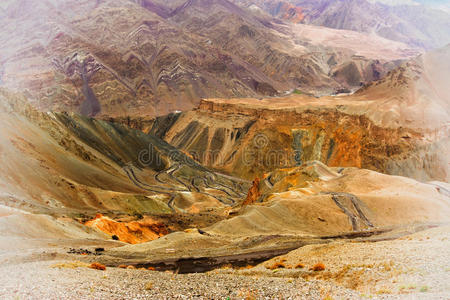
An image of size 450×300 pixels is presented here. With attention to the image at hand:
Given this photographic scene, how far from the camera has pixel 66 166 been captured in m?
55.1

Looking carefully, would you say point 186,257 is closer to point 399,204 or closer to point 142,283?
point 142,283

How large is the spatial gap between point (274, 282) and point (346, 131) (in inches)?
3135

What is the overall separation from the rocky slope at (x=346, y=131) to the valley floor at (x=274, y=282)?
6340 centimetres

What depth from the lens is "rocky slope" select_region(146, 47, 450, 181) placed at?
76125mm

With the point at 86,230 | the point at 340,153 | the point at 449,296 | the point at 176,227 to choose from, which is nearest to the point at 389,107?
the point at 340,153

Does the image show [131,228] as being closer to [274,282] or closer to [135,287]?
[135,287]

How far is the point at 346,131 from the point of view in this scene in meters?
88.2

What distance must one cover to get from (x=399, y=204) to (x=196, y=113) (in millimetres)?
90284

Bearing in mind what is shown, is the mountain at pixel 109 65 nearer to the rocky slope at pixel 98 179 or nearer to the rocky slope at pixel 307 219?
the rocky slope at pixel 98 179

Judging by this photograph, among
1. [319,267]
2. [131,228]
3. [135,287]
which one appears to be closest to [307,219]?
[131,228]

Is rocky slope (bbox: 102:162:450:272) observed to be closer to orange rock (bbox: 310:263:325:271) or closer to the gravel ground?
orange rock (bbox: 310:263:325:271)

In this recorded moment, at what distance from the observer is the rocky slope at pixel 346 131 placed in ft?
250

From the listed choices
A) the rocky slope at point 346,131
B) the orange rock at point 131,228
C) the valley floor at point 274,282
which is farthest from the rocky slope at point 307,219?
→ the rocky slope at point 346,131

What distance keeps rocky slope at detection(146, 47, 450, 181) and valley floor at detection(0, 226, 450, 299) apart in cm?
6340
